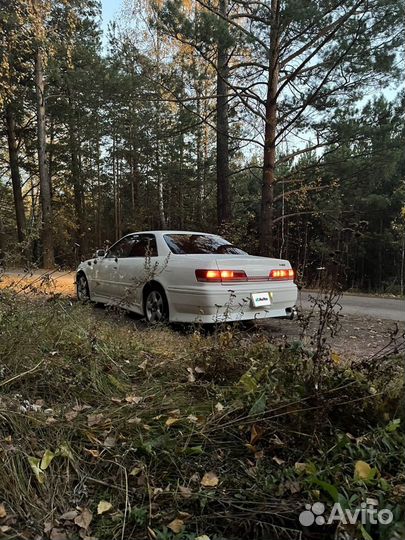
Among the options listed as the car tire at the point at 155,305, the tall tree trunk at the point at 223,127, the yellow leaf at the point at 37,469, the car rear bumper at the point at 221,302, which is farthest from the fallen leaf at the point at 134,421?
the tall tree trunk at the point at 223,127

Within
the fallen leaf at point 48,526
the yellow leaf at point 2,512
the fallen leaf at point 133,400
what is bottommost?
the fallen leaf at point 48,526

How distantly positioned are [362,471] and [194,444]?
0.82 m

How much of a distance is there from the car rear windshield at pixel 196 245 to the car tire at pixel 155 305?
60 centimetres

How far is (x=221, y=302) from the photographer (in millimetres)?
5191

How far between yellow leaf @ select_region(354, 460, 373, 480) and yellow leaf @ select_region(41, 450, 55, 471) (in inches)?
53.6

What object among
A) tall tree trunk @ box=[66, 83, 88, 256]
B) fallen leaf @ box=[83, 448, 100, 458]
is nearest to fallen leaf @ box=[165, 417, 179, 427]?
fallen leaf @ box=[83, 448, 100, 458]

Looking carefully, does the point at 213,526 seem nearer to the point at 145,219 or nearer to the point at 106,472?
the point at 106,472

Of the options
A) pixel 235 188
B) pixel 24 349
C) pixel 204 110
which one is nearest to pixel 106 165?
pixel 235 188

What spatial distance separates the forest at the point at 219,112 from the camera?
29.6ft

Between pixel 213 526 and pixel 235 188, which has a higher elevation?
pixel 235 188

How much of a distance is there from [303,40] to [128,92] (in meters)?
4.52

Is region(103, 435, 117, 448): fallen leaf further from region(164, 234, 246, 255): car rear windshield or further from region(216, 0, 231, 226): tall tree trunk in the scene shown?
region(216, 0, 231, 226): tall tree trunk

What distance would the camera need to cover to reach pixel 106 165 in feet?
79.3

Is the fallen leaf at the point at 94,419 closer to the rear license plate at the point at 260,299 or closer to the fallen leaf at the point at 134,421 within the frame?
the fallen leaf at the point at 134,421
